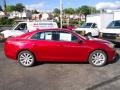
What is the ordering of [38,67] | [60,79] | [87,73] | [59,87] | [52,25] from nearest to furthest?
[59,87] < [60,79] < [87,73] < [38,67] < [52,25]

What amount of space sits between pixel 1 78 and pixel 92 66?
3.47 meters

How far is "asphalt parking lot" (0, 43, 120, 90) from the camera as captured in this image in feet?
24.2

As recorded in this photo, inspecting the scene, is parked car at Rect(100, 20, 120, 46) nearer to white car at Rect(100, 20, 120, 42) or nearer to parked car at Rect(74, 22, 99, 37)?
white car at Rect(100, 20, 120, 42)

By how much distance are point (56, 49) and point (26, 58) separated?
1.14m

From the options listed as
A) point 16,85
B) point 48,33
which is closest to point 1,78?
point 16,85

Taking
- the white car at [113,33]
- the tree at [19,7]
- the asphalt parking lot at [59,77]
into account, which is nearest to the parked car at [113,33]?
the white car at [113,33]

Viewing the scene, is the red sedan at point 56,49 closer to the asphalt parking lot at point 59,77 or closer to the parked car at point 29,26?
the asphalt parking lot at point 59,77

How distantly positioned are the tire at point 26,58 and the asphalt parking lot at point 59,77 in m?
0.21

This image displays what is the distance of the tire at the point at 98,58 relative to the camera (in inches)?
396

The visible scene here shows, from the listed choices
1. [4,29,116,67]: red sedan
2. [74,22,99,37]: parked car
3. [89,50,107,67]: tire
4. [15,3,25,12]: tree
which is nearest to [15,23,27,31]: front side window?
[74,22,99,37]: parked car

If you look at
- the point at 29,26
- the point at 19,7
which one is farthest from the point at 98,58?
the point at 19,7

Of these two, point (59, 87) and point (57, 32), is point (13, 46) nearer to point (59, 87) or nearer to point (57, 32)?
point (57, 32)

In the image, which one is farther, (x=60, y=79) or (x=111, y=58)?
(x=111, y=58)

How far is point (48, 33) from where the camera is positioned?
10172mm
